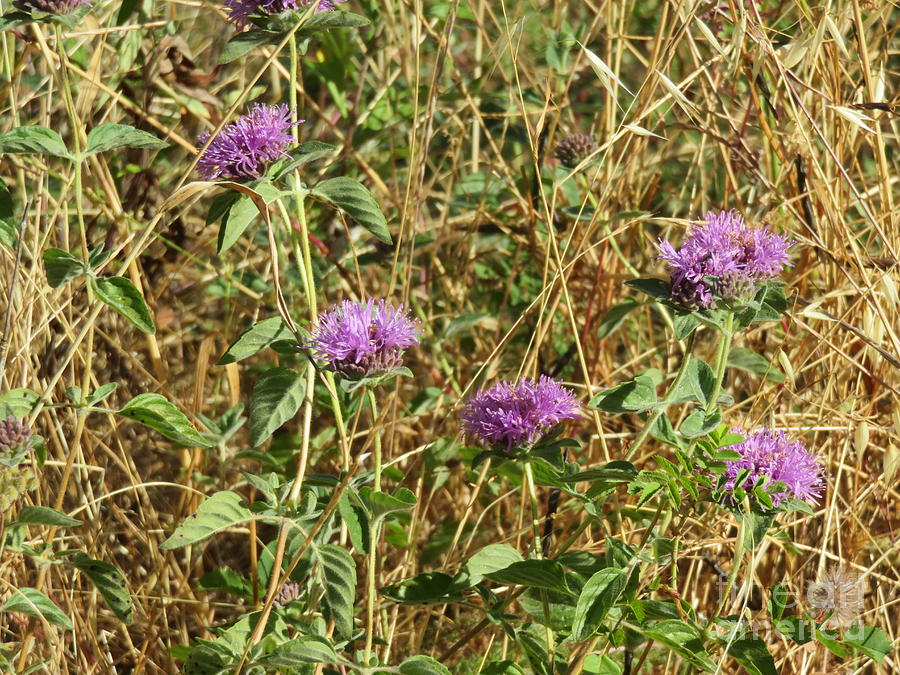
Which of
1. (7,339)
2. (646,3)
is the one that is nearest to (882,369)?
(7,339)

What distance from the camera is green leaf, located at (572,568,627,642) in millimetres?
1192

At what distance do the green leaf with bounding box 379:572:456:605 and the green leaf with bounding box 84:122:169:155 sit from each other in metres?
0.71

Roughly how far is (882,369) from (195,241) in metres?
1.62

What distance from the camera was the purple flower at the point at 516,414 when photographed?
4.55 ft

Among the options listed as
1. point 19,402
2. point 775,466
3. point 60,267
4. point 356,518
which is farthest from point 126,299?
point 775,466

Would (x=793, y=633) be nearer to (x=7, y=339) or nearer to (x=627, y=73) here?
(x=7, y=339)

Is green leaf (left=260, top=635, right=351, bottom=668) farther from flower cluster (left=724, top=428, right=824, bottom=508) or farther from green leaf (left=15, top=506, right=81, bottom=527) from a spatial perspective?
flower cluster (left=724, top=428, right=824, bottom=508)

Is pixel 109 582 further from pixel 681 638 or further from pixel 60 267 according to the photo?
pixel 681 638

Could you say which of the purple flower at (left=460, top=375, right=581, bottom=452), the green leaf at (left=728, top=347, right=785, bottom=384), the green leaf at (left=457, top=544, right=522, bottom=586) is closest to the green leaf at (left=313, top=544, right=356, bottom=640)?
the green leaf at (left=457, top=544, right=522, bottom=586)

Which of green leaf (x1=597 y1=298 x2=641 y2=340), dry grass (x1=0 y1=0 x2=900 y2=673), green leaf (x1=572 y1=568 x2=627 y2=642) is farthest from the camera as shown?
green leaf (x1=597 y1=298 x2=641 y2=340)

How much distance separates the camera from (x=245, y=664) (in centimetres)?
132

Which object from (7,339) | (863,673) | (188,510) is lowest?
(863,673)

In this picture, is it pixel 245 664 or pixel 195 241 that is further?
pixel 195 241

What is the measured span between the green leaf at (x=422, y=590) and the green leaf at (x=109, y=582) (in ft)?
1.23
